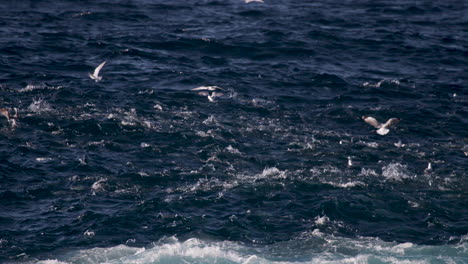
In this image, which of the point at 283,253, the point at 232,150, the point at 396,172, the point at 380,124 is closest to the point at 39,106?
the point at 232,150

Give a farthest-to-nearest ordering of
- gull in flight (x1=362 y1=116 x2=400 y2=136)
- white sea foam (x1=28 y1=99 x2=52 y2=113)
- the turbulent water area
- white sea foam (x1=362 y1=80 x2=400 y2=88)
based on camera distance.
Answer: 1. white sea foam (x1=362 y1=80 x2=400 y2=88)
2. white sea foam (x1=28 y1=99 x2=52 y2=113)
3. gull in flight (x1=362 y1=116 x2=400 y2=136)
4. the turbulent water area

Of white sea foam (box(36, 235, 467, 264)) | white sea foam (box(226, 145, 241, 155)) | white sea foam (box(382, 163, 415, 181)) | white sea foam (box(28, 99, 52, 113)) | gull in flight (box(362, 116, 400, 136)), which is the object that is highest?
white sea foam (box(28, 99, 52, 113))

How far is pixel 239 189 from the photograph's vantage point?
29.3 m

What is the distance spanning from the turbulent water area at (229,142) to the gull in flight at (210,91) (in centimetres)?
31

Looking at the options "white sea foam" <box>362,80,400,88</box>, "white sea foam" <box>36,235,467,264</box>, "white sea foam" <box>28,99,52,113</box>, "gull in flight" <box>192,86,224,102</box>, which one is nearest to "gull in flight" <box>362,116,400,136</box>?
"white sea foam" <box>362,80,400,88</box>

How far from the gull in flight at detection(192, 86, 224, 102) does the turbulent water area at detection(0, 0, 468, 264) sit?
0.31 meters

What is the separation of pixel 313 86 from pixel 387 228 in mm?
14887

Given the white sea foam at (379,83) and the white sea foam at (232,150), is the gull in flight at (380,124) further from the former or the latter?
the white sea foam at (232,150)

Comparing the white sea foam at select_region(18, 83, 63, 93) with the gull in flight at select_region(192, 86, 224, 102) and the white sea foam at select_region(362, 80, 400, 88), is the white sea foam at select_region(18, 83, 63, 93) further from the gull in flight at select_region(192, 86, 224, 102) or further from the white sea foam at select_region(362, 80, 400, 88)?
the white sea foam at select_region(362, 80, 400, 88)

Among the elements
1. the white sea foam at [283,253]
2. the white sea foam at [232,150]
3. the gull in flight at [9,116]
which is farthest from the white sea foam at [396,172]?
the gull in flight at [9,116]

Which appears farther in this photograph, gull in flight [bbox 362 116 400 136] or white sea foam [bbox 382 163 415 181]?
gull in flight [bbox 362 116 400 136]

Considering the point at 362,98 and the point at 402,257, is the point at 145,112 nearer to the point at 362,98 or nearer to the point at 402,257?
the point at 362,98

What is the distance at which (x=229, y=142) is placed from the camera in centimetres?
3306

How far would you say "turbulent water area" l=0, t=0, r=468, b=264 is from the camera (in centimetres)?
2628
